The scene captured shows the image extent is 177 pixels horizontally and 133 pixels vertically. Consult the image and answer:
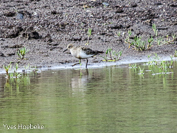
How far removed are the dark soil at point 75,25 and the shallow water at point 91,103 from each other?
12.5 ft

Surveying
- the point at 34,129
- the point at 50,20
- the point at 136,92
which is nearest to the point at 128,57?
the point at 50,20

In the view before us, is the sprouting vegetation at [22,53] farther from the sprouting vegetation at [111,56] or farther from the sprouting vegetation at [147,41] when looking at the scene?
the sprouting vegetation at [147,41]

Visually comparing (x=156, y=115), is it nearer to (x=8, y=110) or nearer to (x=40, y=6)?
(x=8, y=110)

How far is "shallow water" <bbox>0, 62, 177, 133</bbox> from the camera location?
4.73 m

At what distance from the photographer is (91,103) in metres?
6.11

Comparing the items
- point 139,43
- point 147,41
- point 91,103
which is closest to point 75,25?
point 147,41

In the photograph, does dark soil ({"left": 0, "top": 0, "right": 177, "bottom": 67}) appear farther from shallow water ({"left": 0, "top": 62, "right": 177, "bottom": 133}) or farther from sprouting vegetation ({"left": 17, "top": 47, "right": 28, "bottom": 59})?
shallow water ({"left": 0, "top": 62, "right": 177, "bottom": 133})

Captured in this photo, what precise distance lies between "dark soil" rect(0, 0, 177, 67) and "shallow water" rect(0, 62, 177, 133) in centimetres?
380

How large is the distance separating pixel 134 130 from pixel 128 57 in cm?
925

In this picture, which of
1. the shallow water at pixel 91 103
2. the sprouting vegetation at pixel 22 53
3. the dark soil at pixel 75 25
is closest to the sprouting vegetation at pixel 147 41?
the dark soil at pixel 75 25

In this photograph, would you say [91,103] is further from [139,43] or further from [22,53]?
[139,43]

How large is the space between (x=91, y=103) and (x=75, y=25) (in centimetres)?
1008

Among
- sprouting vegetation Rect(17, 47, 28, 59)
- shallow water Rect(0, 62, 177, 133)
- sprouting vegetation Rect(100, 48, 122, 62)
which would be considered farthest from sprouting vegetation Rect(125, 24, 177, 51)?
shallow water Rect(0, 62, 177, 133)

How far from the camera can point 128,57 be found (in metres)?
13.6
